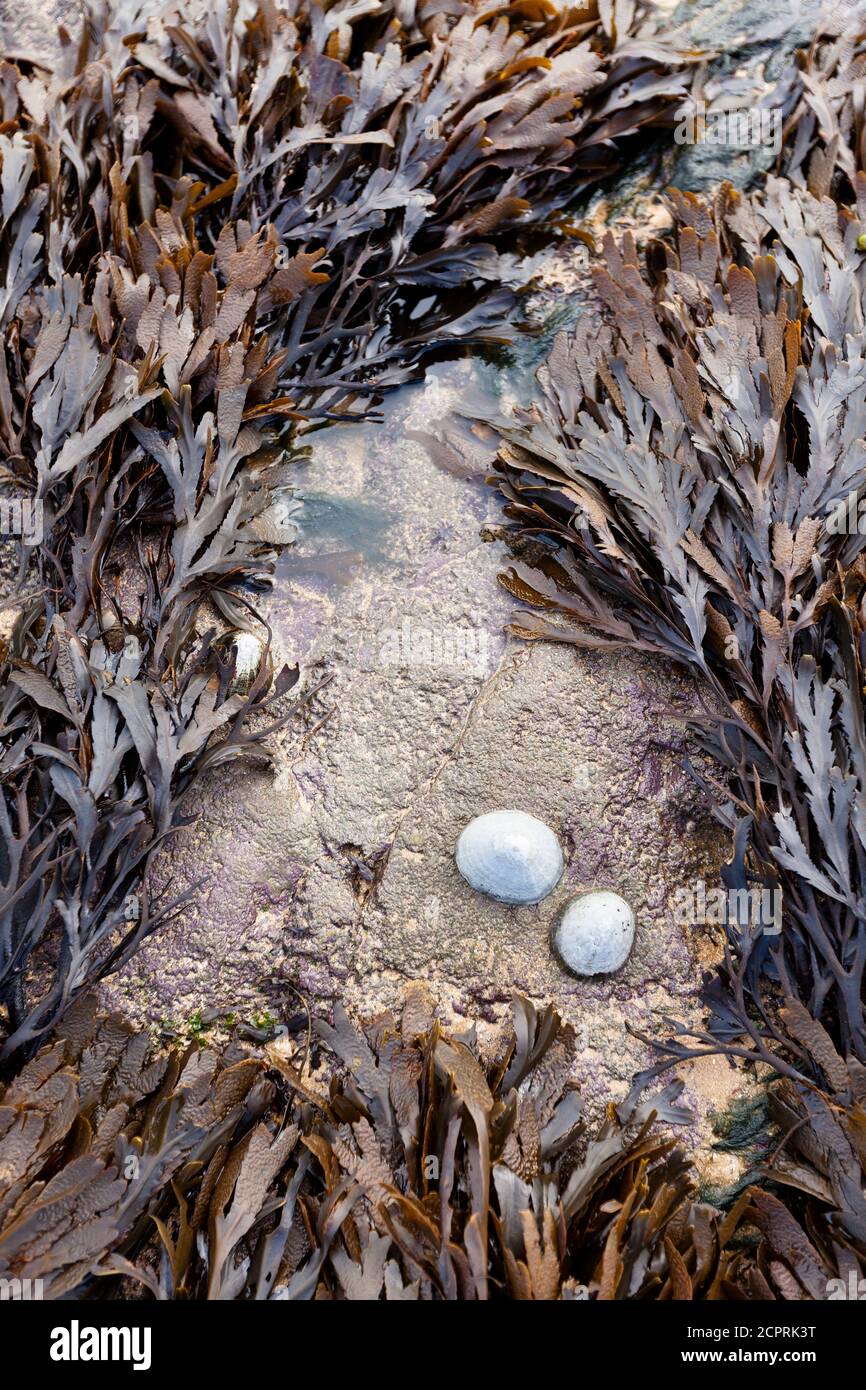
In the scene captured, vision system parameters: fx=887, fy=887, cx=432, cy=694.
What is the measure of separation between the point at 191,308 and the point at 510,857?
1.48 m

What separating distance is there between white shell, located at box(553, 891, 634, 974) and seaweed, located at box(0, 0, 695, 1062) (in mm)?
753

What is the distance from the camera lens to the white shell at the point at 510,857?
185 cm

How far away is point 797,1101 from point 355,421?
1.88 m

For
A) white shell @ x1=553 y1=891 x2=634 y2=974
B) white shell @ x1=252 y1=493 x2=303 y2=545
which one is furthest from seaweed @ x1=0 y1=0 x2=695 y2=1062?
white shell @ x1=553 y1=891 x2=634 y2=974

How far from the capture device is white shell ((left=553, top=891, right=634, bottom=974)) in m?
1.84

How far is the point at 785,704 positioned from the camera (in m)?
1.87

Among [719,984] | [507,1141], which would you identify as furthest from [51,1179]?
[719,984]

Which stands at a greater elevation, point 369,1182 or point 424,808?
point 424,808

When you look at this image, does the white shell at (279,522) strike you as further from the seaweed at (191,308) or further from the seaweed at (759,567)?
the seaweed at (759,567)

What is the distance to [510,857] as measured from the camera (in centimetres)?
185

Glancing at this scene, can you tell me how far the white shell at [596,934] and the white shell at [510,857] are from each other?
9cm

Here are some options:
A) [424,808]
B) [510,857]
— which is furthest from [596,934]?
[424,808]

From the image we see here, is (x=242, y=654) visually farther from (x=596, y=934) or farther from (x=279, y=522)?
(x=596, y=934)
